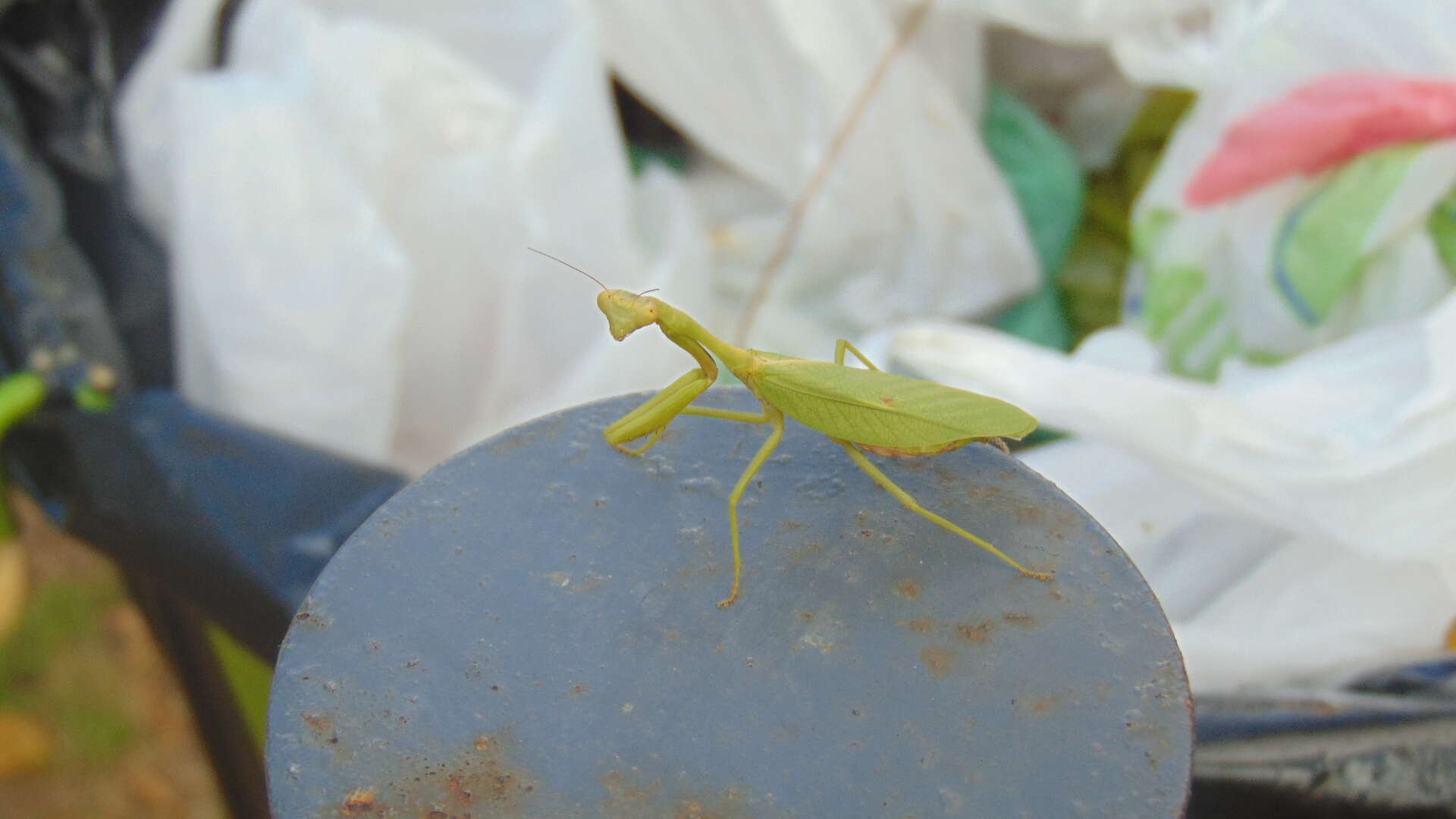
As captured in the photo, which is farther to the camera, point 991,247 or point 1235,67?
point 991,247

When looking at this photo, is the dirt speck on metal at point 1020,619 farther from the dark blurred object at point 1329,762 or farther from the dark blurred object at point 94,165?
the dark blurred object at point 94,165

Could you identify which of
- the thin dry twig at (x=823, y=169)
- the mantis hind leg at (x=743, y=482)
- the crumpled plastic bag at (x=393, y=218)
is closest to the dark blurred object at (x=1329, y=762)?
the mantis hind leg at (x=743, y=482)

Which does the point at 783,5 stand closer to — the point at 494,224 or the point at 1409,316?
the point at 494,224

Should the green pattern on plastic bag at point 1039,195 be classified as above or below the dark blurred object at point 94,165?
above

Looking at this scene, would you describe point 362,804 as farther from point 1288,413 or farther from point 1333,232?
point 1333,232

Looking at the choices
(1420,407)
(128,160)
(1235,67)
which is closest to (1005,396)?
(1420,407)

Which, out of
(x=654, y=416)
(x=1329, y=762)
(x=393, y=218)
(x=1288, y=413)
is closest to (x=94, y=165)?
(x=393, y=218)

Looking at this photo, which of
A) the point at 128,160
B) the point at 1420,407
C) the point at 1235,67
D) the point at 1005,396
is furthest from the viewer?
the point at 128,160
